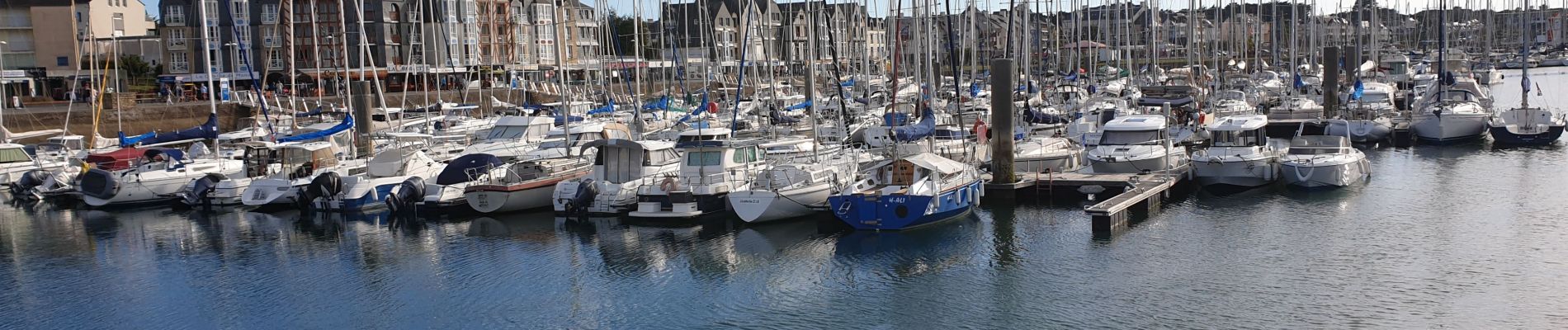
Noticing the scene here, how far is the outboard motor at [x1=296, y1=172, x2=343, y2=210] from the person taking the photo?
3631 centimetres

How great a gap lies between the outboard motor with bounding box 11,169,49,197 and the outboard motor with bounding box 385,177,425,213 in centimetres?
1395

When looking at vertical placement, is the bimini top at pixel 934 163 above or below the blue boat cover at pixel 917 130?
below

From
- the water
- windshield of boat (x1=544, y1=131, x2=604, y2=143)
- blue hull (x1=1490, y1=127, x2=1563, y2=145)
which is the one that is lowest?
the water

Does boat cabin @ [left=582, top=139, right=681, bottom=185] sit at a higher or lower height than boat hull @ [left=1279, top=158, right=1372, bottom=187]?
higher

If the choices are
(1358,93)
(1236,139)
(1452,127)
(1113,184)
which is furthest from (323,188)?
(1358,93)

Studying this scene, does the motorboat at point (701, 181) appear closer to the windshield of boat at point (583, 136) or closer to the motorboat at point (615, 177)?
the motorboat at point (615, 177)

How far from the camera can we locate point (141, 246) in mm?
32531

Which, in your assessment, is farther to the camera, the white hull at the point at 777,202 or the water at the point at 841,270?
the white hull at the point at 777,202

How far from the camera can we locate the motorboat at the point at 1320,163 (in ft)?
116

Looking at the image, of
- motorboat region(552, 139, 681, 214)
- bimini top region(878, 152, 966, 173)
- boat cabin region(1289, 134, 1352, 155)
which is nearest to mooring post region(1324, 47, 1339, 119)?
boat cabin region(1289, 134, 1352, 155)

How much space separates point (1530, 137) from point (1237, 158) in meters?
18.3

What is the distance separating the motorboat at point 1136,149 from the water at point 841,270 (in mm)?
1538

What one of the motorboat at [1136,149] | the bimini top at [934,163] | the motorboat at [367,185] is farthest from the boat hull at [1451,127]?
the motorboat at [367,185]

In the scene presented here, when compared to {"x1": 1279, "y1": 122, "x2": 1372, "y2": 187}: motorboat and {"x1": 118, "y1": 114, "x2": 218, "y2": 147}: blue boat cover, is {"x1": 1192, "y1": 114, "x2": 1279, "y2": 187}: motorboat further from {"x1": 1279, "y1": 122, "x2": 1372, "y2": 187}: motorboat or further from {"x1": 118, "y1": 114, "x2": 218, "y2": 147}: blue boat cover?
{"x1": 118, "y1": 114, "x2": 218, "y2": 147}: blue boat cover
